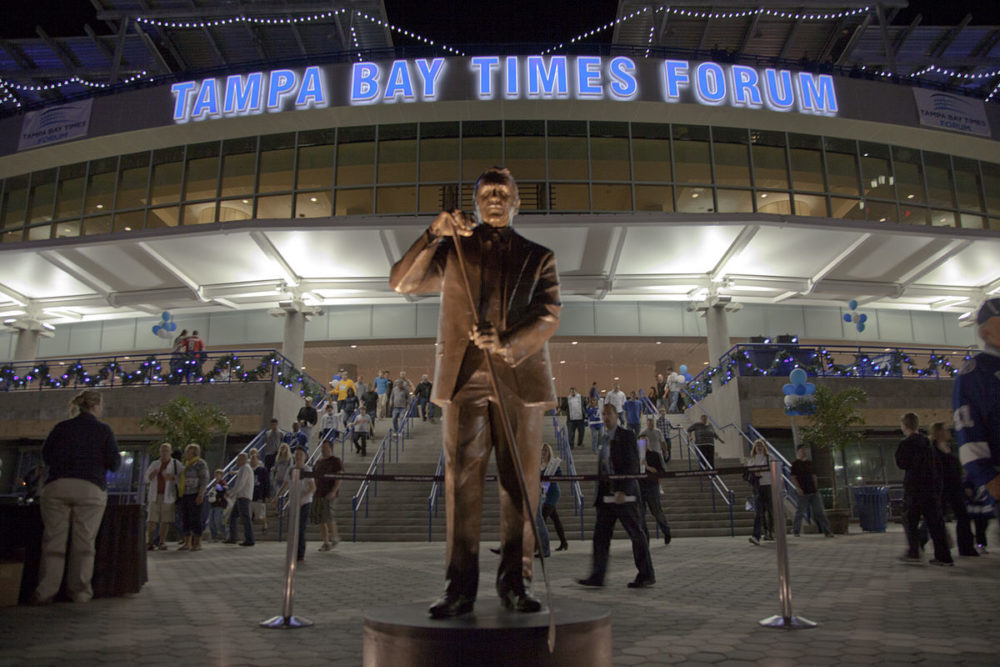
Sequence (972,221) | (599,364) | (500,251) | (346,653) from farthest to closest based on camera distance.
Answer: (599,364)
(972,221)
(346,653)
(500,251)

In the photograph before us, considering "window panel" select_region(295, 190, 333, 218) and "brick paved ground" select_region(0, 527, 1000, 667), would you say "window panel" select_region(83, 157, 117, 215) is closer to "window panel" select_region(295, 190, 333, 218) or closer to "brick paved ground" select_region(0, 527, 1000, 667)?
"window panel" select_region(295, 190, 333, 218)

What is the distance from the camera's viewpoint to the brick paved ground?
3801 mm

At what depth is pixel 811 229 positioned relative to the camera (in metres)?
19.1

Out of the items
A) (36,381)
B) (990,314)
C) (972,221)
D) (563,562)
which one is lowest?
(563,562)

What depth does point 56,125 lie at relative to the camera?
856 inches

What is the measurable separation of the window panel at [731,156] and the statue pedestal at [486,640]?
64.4 feet

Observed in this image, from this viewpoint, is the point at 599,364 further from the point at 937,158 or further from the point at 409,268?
the point at 409,268

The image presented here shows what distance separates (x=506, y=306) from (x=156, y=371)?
17.8 meters

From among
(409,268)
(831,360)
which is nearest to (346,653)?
(409,268)

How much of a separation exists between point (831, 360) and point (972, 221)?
8.79 meters

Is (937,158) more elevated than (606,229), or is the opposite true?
(937,158)

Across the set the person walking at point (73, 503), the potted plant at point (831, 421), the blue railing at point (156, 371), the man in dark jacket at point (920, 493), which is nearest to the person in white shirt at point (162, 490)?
the person walking at point (73, 503)

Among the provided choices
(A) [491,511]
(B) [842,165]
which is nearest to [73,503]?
(A) [491,511]

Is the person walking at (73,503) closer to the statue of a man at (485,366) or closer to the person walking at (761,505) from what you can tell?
the statue of a man at (485,366)
